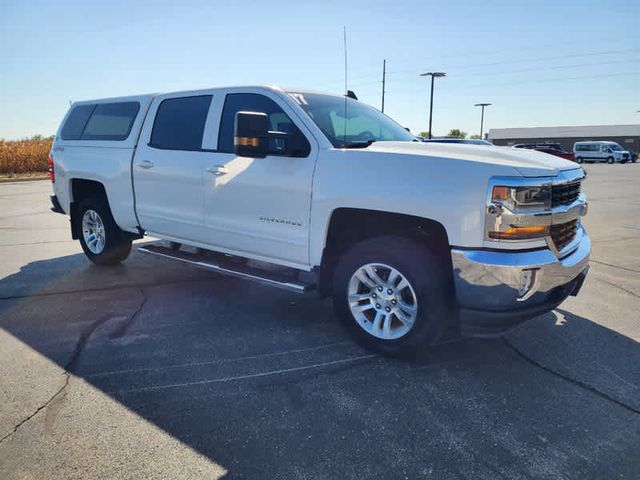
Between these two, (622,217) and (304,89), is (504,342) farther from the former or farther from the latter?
(622,217)

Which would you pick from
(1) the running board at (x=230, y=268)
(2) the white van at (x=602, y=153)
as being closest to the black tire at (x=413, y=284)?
(1) the running board at (x=230, y=268)

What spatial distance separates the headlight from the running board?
1660 millimetres

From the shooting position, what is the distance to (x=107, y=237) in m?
5.99

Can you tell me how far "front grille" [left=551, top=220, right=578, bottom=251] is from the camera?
3283 mm

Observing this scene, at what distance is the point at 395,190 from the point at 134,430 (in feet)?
7.28

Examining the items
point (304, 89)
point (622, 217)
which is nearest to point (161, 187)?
point (304, 89)

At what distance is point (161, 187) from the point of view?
503cm

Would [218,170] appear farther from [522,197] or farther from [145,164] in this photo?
[522,197]

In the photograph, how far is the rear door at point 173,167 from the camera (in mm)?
4715

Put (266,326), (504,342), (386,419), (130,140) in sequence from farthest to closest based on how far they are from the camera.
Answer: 1. (130,140)
2. (266,326)
3. (504,342)
4. (386,419)

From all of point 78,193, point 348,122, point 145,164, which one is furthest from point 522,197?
point 78,193

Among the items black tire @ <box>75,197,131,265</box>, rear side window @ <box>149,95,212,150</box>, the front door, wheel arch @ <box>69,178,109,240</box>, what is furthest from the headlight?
wheel arch @ <box>69,178,109,240</box>

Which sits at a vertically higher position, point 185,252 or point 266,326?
point 185,252

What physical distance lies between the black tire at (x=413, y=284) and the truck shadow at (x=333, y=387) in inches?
5.9
